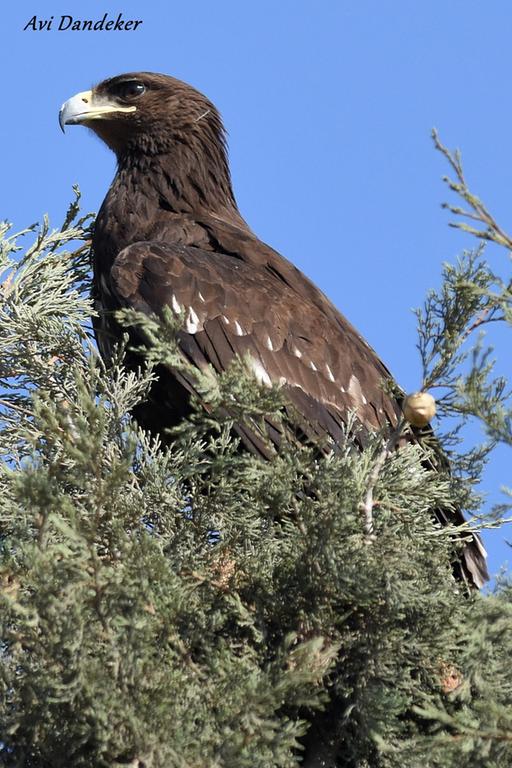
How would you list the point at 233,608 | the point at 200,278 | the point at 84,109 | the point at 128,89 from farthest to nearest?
the point at 128,89 < the point at 84,109 < the point at 200,278 < the point at 233,608

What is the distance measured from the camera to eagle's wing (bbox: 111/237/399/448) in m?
5.67

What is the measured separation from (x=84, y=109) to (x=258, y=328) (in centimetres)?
195

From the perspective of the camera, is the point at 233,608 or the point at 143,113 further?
the point at 143,113

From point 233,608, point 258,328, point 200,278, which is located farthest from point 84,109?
point 233,608

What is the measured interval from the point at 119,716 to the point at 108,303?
2.92 m

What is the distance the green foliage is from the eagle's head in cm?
303

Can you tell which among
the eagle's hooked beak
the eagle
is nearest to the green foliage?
the eagle

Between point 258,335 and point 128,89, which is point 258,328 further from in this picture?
point 128,89

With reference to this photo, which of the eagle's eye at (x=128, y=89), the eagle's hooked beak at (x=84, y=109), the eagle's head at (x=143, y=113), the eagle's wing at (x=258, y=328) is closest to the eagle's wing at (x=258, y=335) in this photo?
the eagle's wing at (x=258, y=328)

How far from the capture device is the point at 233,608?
3779 millimetres

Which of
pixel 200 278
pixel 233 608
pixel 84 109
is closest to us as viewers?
pixel 233 608

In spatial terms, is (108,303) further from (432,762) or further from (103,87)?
(432,762)

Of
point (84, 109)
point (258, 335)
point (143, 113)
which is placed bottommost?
point (258, 335)

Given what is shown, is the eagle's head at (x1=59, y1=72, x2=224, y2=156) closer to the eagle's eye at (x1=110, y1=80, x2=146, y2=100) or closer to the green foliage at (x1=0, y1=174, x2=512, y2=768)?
the eagle's eye at (x1=110, y1=80, x2=146, y2=100)
